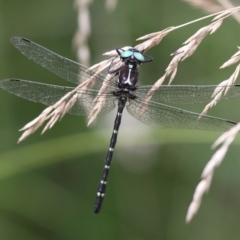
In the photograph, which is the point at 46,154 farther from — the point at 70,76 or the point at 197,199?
the point at 197,199

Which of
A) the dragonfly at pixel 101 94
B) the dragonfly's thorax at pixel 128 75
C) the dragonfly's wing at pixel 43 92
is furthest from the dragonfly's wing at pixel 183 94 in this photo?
the dragonfly's wing at pixel 43 92

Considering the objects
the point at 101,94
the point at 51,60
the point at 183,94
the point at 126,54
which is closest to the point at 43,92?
the point at 51,60

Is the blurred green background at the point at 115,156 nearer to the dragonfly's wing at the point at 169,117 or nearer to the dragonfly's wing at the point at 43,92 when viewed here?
the dragonfly's wing at the point at 169,117

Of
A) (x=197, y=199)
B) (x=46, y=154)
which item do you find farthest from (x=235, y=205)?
(x=197, y=199)

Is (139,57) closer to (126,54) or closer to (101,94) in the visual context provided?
(126,54)

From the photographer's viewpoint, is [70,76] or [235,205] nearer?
[70,76]

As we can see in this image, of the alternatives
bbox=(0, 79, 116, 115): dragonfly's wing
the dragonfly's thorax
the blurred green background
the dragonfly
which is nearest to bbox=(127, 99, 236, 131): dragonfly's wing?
the dragonfly

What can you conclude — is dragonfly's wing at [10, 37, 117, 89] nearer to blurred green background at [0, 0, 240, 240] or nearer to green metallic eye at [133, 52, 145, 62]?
green metallic eye at [133, 52, 145, 62]
